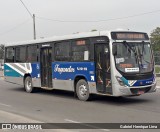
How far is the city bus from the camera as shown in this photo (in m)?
14.0

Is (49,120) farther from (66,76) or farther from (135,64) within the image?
(66,76)

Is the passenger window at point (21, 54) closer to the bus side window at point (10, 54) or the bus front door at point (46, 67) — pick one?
the bus side window at point (10, 54)

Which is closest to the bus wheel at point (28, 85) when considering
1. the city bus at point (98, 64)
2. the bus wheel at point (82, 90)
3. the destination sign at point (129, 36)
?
the city bus at point (98, 64)

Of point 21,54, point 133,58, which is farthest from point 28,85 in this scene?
point 133,58

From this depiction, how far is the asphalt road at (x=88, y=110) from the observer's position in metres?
10.8

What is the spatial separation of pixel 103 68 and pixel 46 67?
4631 millimetres

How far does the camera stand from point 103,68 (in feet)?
47.3

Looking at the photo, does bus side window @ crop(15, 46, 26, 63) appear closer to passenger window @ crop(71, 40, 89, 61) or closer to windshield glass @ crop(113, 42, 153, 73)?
passenger window @ crop(71, 40, 89, 61)

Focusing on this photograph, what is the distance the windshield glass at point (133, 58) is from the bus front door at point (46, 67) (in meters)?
4.77

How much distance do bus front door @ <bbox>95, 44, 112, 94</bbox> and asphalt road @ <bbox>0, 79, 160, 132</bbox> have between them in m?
0.63

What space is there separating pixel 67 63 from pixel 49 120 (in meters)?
6.01

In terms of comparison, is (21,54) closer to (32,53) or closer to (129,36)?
(32,53)

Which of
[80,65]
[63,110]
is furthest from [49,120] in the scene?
[80,65]

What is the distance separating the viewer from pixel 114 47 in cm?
1394
